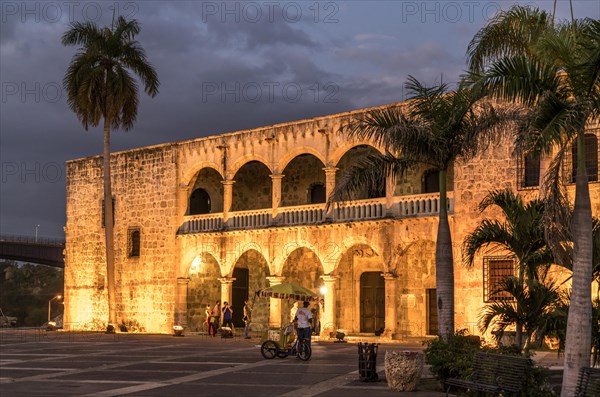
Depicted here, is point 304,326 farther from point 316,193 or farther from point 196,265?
point 196,265

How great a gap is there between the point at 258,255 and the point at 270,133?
6247 millimetres

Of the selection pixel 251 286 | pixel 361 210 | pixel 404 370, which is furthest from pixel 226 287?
pixel 404 370

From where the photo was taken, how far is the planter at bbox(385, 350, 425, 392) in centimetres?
1451

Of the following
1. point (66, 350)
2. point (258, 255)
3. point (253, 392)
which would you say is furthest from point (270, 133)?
point (253, 392)

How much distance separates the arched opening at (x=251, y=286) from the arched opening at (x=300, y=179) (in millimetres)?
2836

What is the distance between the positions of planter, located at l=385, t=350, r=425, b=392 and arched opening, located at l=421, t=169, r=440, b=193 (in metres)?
15.0

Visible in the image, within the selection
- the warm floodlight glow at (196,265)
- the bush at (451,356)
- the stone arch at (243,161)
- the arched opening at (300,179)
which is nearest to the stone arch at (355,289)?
the arched opening at (300,179)

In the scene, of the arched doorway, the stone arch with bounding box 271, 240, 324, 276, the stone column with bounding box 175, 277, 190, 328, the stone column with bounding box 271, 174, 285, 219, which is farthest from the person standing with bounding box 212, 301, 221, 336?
the arched doorway

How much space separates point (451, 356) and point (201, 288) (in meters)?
22.1

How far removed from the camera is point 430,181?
96.4ft

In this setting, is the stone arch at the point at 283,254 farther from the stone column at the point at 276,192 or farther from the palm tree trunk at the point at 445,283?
the palm tree trunk at the point at 445,283

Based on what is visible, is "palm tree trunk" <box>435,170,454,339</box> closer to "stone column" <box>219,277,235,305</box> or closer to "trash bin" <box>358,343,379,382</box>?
"trash bin" <box>358,343,379,382</box>

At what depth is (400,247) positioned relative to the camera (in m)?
27.3

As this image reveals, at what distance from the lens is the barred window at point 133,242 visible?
36469 millimetres
